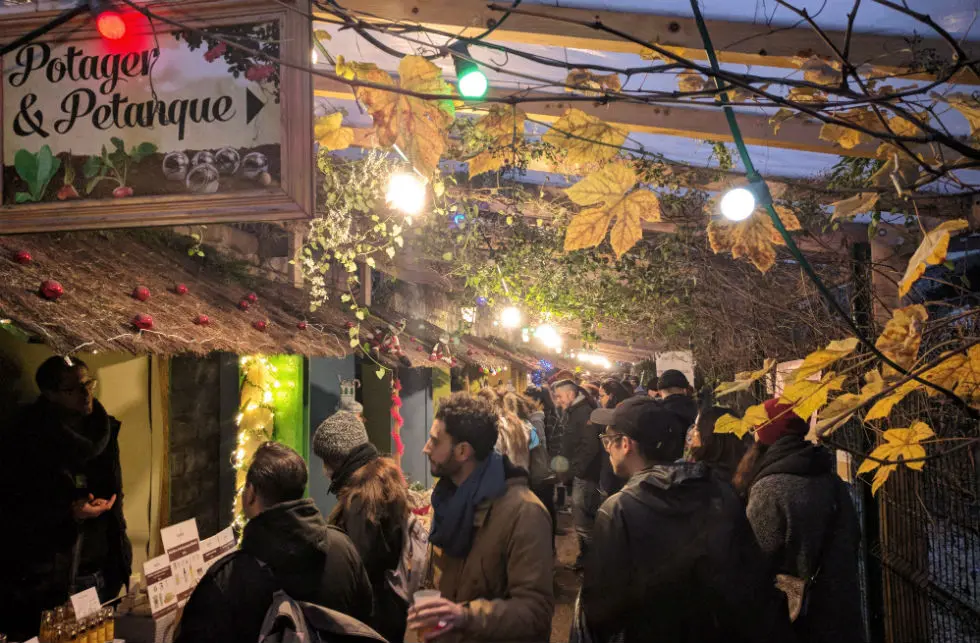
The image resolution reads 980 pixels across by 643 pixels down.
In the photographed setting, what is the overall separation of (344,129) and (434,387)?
10459mm

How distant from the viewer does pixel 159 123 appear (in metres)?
2.87

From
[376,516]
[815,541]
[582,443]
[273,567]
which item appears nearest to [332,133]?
[273,567]

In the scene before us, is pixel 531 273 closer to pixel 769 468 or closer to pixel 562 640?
pixel 562 640

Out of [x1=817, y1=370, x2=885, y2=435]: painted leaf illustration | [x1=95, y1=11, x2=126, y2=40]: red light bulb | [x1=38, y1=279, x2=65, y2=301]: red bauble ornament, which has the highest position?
[x1=95, y1=11, x2=126, y2=40]: red light bulb

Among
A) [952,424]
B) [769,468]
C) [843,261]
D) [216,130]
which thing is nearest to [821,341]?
[843,261]

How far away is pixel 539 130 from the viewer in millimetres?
6434

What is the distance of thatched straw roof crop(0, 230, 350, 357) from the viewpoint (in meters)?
4.01

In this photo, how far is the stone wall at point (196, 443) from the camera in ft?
20.8

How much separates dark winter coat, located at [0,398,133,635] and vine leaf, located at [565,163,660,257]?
4102 millimetres

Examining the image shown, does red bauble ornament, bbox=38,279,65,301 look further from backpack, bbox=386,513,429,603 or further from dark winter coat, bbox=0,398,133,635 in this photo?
backpack, bbox=386,513,429,603

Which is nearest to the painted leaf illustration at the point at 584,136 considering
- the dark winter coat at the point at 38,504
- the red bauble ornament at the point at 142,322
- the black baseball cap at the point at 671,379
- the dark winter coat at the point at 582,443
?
the red bauble ornament at the point at 142,322

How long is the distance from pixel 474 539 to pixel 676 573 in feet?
3.26

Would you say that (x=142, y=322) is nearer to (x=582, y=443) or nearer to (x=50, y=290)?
(x=50, y=290)

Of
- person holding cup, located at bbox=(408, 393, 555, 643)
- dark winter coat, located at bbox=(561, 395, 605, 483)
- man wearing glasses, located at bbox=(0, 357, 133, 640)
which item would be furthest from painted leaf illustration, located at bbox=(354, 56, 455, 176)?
dark winter coat, located at bbox=(561, 395, 605, 483)
